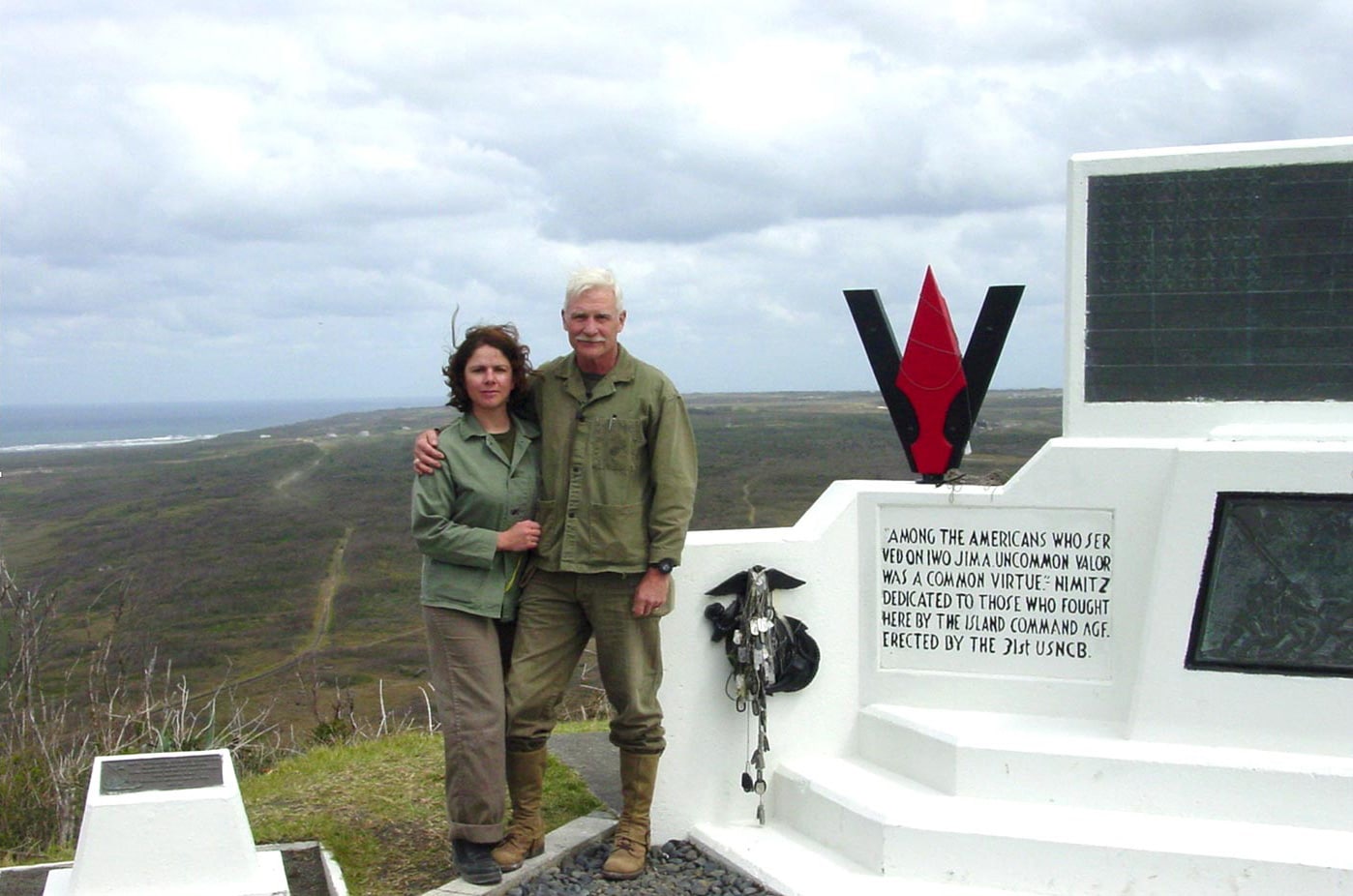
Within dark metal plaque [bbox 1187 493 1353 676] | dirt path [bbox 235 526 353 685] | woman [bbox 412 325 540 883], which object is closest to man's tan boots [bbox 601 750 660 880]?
woman [bbox 412 325 540 883]

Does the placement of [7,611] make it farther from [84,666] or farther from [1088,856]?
[1088,856]

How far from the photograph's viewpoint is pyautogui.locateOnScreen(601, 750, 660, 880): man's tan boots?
5699mm

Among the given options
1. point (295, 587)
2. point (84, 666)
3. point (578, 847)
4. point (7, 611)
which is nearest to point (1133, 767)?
point (578, 847)

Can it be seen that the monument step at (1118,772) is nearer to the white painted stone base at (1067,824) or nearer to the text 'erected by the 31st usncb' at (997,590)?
the white painted stone base at (1067,824)

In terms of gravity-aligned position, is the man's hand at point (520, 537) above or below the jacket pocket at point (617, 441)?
below

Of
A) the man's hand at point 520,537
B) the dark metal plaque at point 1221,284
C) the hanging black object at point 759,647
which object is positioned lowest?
the hanging black object at point 759,647

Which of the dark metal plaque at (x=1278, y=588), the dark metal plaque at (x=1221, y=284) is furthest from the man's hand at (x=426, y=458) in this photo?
the dark metal plaque at (x=1278, y=588)

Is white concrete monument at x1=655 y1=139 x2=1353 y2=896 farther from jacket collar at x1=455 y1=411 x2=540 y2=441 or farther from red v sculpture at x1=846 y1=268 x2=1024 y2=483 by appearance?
jacket collar at x1=455 y1=411 x2=540 y2=441

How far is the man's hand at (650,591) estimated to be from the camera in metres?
5.46

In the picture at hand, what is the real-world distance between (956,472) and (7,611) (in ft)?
18.8

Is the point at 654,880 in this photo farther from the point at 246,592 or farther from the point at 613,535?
the point at 246,592

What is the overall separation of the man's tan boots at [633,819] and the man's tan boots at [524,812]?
321 mm

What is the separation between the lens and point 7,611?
846 cm

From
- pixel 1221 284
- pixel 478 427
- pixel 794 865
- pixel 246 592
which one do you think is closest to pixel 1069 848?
pixel 794 865
